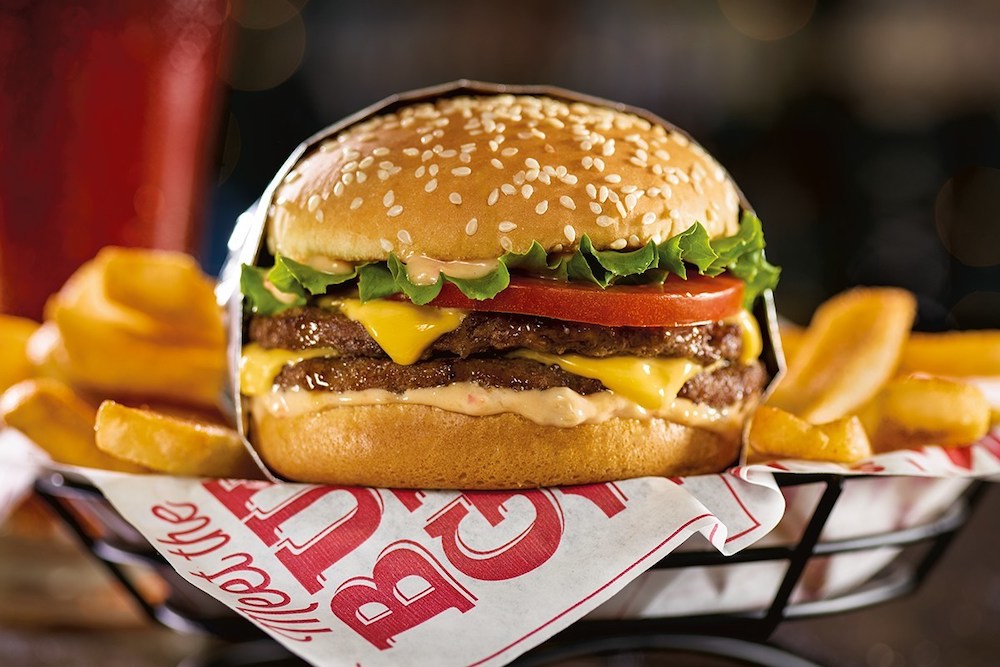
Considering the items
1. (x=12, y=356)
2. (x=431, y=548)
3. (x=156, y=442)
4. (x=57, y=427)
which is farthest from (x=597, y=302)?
(x=12, y=356)

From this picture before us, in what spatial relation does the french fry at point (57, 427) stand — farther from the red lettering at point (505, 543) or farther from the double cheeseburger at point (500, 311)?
the red lettering at point (505, 543)

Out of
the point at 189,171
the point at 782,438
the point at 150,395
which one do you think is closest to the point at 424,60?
the point at 189,171

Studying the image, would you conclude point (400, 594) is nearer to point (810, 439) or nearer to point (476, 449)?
point (476, 449)

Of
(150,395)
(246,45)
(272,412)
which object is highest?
(272,412)

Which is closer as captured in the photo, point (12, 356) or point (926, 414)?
point (926, 414)

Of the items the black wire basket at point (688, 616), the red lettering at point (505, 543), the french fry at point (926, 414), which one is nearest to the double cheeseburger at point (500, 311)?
the red lettering at point (505, 543)

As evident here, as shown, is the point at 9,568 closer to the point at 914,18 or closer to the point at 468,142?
the point at 468,142
